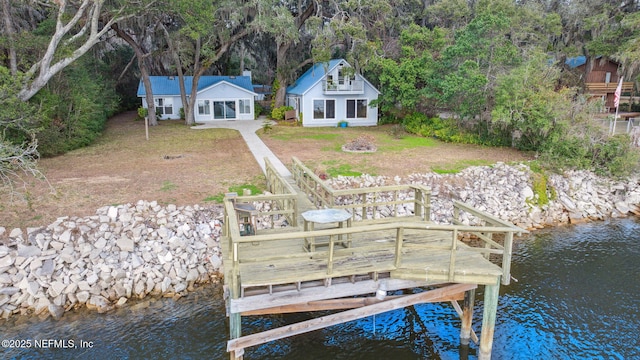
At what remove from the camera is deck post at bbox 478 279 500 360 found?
23.2 feet

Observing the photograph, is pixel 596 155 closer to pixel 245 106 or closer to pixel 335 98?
pixel 335 98

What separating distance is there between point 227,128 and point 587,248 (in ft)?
71.6

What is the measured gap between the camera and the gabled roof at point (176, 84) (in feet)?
106

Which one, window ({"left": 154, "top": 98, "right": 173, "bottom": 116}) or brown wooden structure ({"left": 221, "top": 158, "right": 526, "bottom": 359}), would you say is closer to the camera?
brown wooden structure ({"left": 221, "top": 158, "right": 526, "bottom": 359})

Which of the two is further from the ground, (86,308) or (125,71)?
(125,71)

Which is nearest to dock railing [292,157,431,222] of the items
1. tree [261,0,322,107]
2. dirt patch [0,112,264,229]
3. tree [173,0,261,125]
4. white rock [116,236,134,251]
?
dirt patch [0,112,264,229]

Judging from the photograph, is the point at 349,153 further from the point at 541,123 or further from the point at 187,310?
the point at 187,310

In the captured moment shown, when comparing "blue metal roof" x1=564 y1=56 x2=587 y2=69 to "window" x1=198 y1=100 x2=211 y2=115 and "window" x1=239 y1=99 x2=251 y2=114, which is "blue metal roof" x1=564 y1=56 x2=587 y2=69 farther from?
"window" x1=198 y1=100 x2=211 y2=115

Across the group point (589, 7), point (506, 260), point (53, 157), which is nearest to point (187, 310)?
point (506, 260)

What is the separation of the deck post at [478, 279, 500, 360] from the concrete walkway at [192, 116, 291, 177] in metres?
8.52

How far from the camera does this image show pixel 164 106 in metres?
Answer: 32.8

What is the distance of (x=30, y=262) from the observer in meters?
9.75

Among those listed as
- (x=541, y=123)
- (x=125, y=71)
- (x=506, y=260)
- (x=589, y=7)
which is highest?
(x=589, y=7)

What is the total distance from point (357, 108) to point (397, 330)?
913 inches
